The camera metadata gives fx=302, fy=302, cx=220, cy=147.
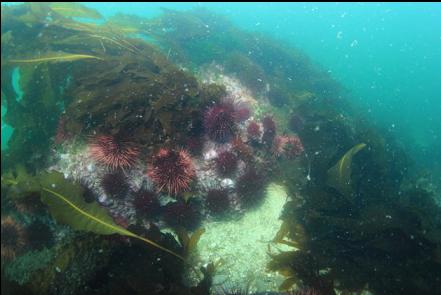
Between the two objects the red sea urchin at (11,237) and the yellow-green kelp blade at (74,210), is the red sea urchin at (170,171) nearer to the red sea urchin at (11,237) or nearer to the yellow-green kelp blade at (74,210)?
the yellow-green kelp blade at (74,210)

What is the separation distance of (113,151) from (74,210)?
4.56 ft

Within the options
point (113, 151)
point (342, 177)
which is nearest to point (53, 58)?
point (113, 151)

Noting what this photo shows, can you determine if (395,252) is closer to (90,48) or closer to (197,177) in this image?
(197,177)

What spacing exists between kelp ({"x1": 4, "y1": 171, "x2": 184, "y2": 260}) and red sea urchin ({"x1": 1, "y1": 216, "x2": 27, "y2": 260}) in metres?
1.10

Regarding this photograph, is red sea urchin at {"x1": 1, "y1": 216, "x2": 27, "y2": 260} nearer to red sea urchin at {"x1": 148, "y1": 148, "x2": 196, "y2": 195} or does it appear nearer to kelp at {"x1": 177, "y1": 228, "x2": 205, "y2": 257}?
red sea urchin at {"x1": 148, "y1": 148, "x2": 196, "y2": 195}

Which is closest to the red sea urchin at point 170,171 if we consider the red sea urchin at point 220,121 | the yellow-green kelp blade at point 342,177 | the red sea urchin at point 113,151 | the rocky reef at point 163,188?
the rocky reef at point 163,188

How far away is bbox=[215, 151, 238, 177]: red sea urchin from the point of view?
616 cm

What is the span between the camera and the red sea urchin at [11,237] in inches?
188

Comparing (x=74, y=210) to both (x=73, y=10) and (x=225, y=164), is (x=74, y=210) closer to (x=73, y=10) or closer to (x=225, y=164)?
(x=225, y=164)

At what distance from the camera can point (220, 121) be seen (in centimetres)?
619

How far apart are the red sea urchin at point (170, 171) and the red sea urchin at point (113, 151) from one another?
47 cm

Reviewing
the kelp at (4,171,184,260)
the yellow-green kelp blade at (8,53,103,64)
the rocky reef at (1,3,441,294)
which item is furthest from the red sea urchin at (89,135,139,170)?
the yellow-green kelp blade at (8,53,103,64)

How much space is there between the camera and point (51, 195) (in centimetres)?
450

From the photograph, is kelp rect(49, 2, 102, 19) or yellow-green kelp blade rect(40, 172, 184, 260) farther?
kelp rect(49, 2, 102, 19)
